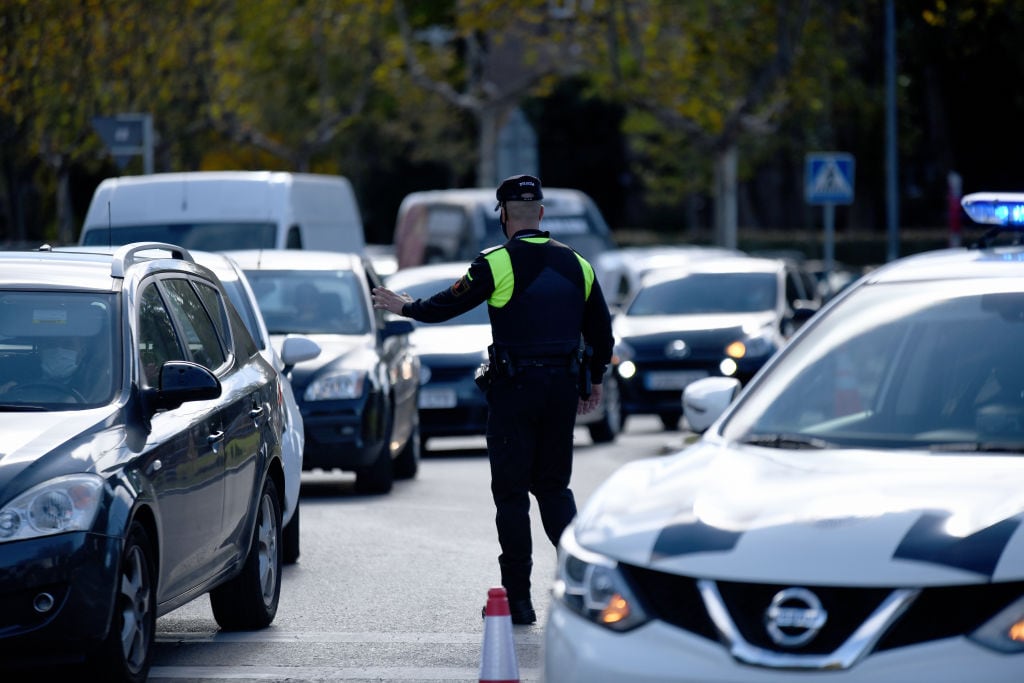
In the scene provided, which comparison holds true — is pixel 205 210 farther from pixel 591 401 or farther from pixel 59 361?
pixel 59 361

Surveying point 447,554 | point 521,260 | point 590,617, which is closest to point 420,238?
point 447,554

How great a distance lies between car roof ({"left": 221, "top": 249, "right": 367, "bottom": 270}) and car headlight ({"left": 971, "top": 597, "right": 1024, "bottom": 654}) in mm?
10716

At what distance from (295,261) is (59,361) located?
7840mm

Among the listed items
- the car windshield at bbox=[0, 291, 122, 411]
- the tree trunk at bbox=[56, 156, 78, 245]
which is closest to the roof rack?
the car windshield at bbox=[0, 291, 122, 411]

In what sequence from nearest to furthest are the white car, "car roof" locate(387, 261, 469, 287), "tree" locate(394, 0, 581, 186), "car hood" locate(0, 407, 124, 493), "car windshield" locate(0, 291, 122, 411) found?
1. "car hood" locate(0, 407, 124, 493)
2. "car windshield" locate(0, 291, 122, 411)
3. the white car
4. "car roof" locate(387, 261, 469, 287)
5. "tree" locate(394, 0, 581, 186)

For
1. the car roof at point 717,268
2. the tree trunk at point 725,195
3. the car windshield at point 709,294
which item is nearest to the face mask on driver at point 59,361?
the car windshield at point 709,294

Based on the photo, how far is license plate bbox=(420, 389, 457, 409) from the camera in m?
17.7

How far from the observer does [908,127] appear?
52.9m

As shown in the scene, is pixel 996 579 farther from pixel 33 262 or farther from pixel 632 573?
pixel 33 262

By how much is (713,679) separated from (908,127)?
163ft

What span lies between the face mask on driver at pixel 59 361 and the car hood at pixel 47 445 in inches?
12.3

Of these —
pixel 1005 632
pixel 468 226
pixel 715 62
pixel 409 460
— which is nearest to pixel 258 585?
pixel 1005 632

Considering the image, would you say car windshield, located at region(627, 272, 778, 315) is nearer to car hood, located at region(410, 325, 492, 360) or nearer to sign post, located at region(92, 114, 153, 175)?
car hood, located at region(410, 325, 492, 360)

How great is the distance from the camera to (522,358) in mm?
8273
